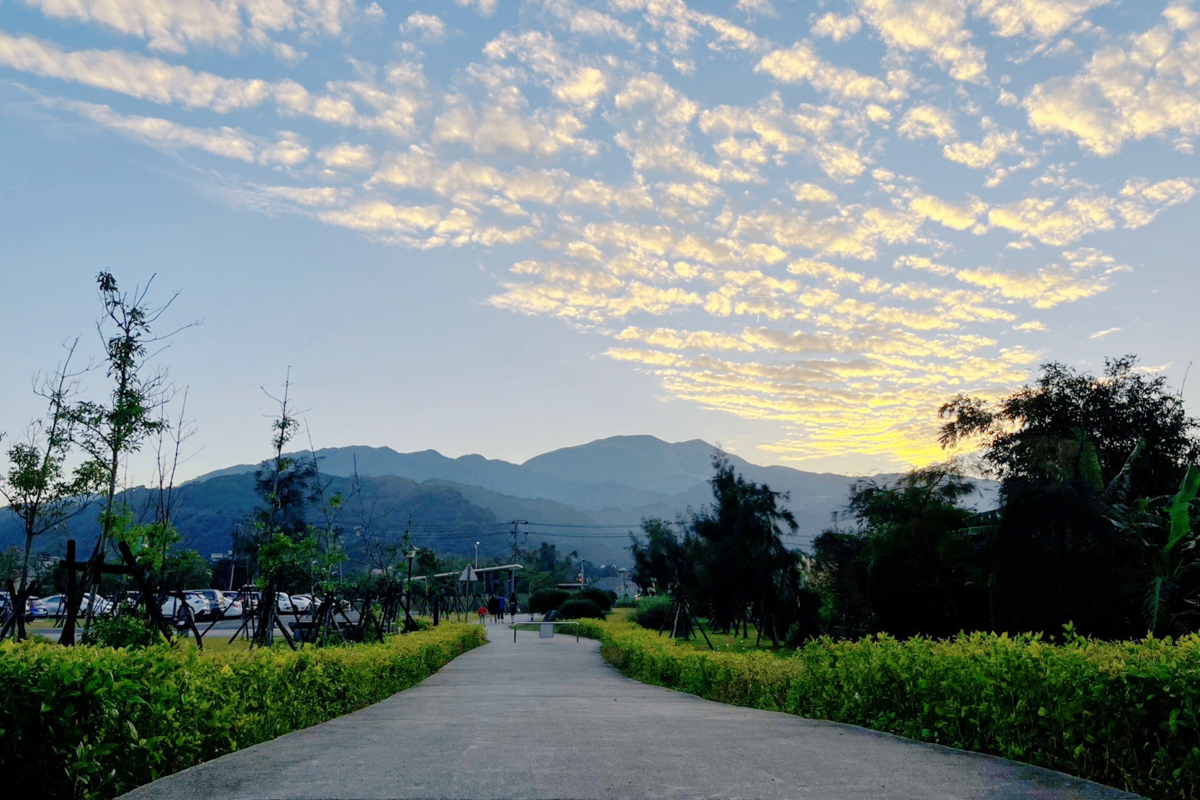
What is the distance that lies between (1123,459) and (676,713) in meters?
26.8

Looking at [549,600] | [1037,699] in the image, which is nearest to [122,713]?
[1037,699]

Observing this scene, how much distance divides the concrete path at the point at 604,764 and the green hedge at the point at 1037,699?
302 mm

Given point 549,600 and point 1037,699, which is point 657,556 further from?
point 1037,699

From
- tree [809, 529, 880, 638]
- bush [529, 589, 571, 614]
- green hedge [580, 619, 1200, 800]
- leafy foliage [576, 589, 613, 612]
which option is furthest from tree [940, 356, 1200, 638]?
bush [529, 589, 571, 614]

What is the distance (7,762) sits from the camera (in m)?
4.88

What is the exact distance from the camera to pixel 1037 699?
20.6ft

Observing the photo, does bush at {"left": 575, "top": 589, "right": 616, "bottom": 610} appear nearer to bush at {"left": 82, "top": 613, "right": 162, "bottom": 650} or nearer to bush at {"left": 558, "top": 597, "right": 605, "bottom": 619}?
bush at {"left": 558, "top": 597, "right": 605, "bottom": 619}

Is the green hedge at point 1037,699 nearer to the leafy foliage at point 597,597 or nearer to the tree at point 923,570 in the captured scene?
the tree at point 923,570

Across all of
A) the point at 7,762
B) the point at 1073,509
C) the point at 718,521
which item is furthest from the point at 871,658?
the point at 718,521

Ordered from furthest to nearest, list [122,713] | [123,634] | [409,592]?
[409,592] < [123,634] < [122,713]

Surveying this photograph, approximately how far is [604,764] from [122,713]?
10.3ft

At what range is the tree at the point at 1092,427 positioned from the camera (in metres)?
28.8

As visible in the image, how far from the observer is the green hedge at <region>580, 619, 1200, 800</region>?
526cm

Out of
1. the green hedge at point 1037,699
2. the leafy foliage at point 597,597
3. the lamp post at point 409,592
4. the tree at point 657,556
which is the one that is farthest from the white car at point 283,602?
the leafy foliage at point 597,597
